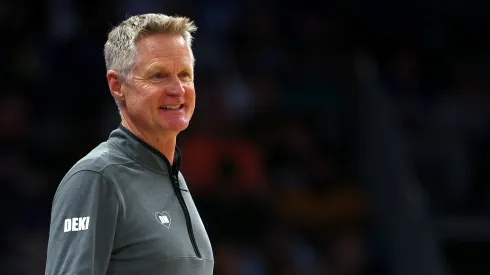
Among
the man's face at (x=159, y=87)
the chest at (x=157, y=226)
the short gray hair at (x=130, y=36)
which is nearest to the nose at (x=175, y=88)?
the man's face at (x=159, y=87)

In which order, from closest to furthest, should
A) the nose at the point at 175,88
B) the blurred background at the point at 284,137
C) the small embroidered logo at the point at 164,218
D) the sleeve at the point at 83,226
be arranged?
the sleeve at the point at 83,226
the small embroidered logo at the point at 164,218
the nose at the point at 175,88
the blurred background at the point at 284,137

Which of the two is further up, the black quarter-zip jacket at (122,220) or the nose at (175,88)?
the nose at (175,88)

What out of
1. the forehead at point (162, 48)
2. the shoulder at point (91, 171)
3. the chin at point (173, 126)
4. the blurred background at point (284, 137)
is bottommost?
the blurred background at point (284, 137)

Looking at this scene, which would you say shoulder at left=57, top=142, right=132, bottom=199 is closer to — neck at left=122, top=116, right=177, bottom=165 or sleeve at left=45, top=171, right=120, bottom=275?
sleeve at left=45, top=171, right=120, bottom=275

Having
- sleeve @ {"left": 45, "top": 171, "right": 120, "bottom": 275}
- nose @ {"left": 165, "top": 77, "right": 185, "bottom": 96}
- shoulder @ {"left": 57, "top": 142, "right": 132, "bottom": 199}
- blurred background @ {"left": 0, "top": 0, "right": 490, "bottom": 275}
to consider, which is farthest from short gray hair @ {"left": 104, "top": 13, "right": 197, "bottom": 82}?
blurred background @ {"left": 0, "top": 0, "right": 490, "bottom": 275}

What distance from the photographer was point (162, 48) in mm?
2553

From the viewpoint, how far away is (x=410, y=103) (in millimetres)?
7547

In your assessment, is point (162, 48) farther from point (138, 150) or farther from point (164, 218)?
point (164, 218)

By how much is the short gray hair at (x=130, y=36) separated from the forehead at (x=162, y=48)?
1 cm

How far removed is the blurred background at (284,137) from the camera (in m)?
6.17

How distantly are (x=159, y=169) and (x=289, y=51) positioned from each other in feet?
16.8

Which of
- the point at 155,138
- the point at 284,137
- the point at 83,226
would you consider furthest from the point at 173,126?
the point at 284,137

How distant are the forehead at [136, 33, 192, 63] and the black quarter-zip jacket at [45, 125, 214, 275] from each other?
0.73 ft

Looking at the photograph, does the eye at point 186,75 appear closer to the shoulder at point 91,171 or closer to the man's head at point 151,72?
the man's head at point 151,72
